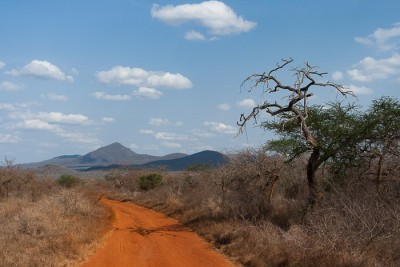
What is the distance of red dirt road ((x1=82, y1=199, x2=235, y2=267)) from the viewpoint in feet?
43.9

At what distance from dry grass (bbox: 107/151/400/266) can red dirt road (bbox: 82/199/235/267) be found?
0.75 meters

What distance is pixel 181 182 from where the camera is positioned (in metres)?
43.7

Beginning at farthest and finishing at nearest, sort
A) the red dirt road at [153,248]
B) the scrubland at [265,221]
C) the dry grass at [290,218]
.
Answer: the red dirt road at [153,248] < the scrubland at [265,221] < the dry grass at [290,218]

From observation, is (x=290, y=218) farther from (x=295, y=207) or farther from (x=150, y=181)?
(x=150, y=181)

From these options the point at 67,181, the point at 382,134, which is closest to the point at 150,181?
the point at 67,181

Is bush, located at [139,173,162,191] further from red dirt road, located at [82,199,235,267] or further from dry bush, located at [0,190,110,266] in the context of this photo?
red dirt road, located at [82,199,235,267]

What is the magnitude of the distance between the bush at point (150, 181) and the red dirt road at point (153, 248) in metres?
25.0

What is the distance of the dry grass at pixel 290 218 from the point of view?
11141mm

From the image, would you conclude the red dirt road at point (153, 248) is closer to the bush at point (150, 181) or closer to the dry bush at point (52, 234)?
the dry bush at point (52, 234)

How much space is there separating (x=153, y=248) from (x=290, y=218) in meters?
5.21

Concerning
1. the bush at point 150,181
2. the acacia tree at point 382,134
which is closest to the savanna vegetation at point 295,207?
the acacia tree at point 382,134

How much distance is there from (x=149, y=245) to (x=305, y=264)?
6.74 meters

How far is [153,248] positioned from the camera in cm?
1572

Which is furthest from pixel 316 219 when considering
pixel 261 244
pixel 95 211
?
pixel 95 211
